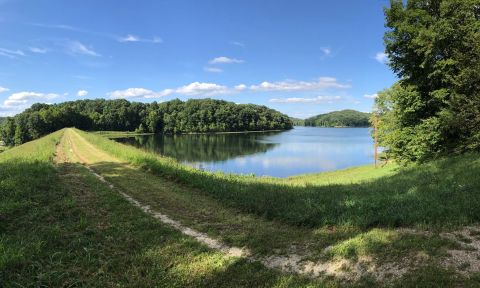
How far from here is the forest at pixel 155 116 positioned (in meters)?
129

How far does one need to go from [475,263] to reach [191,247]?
4.56 m

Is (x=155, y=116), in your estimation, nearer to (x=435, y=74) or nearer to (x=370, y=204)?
(x=435, y=74)

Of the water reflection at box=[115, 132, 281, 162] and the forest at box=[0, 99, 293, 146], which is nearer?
the water reflection at box=[115, 132, 281, 162]

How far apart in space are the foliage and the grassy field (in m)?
8.92

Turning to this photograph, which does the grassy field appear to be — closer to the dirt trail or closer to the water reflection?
the dirt trail

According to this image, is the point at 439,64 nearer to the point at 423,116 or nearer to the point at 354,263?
the point at 423,116

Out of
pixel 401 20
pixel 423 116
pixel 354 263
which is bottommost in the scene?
pixel 354 263

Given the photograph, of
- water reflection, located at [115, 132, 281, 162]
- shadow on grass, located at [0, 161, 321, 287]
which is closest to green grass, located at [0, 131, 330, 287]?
shadow on grass, located at [0, 161, 321, 287]

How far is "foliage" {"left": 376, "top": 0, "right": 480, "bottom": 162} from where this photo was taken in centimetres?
1722

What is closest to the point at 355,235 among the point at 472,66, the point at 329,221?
the point at 329,221

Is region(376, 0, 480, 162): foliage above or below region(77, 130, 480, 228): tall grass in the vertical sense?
above

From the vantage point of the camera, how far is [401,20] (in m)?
21.1

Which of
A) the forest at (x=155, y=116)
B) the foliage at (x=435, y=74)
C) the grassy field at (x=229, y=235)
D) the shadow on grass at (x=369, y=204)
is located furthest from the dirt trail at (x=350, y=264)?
the forest at (x=155, y=116)

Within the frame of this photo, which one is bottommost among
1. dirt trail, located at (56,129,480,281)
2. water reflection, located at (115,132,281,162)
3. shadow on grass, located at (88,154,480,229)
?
water reflection, located at (115,132,281,162)
